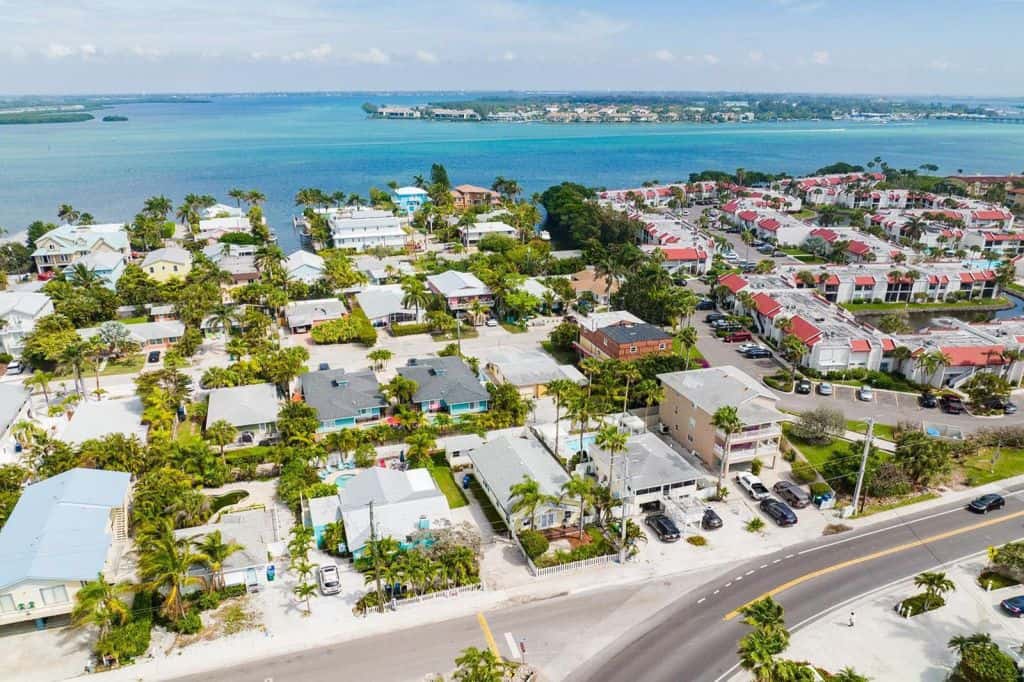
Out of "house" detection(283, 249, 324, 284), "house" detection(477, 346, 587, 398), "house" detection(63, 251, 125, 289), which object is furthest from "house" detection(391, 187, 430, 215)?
"house" detection(477, 346, 587, 398)

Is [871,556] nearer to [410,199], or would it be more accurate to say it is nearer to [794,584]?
[794,584]

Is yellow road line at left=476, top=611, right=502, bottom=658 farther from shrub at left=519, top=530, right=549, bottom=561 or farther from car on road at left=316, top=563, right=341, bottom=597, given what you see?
car on road at left=316, top=563, right=341, bottom=597

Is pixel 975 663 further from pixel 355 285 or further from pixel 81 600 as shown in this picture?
pixel 355 285

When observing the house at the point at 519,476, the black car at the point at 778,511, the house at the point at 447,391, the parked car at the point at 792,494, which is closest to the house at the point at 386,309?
the house at the point at 447,391

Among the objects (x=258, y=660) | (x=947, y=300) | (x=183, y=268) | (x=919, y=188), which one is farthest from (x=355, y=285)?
(x=919, y=188)

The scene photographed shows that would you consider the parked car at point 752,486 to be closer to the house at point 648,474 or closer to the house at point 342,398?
the house at point 648,474

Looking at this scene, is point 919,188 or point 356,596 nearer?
point 356,596
